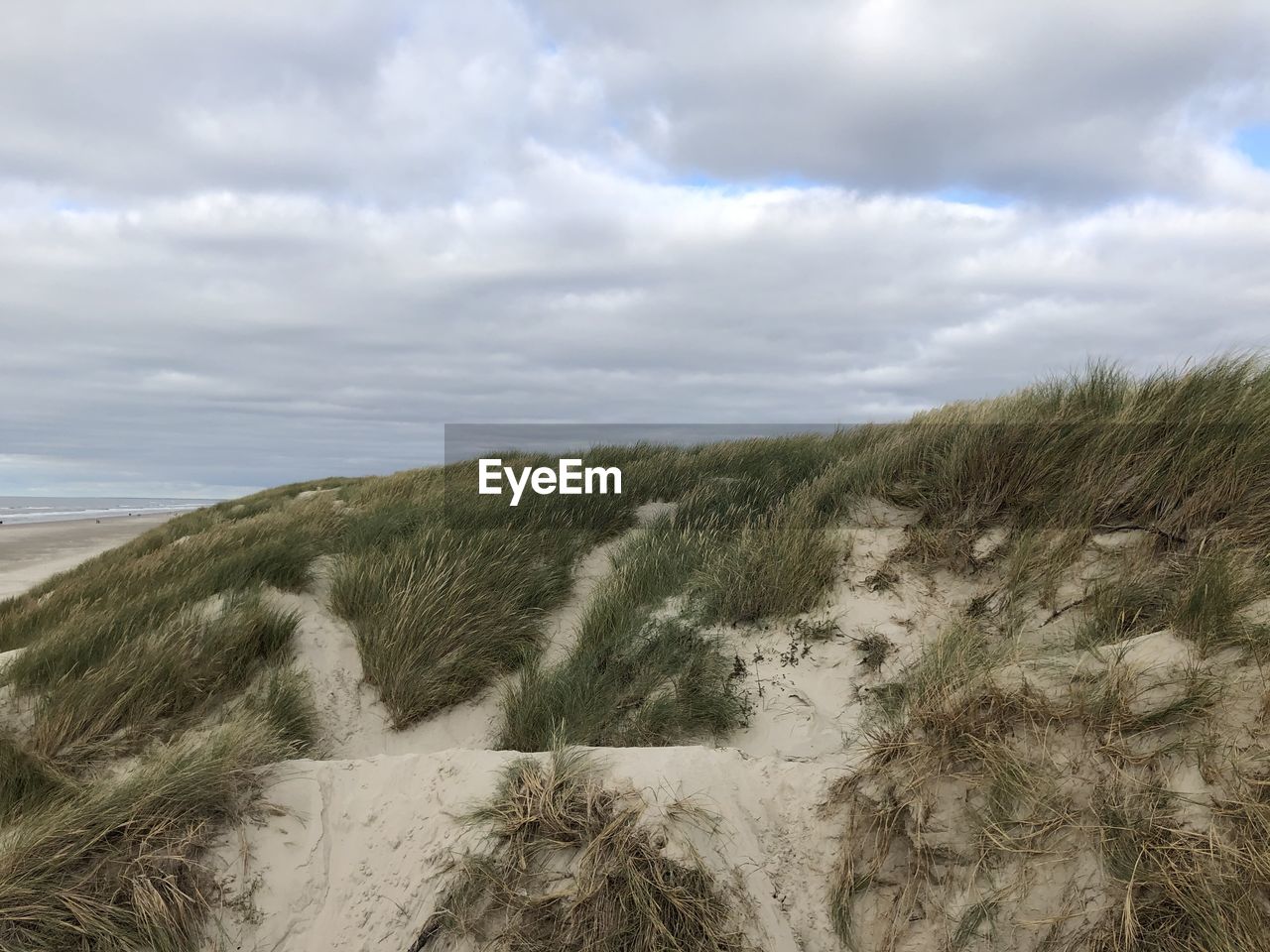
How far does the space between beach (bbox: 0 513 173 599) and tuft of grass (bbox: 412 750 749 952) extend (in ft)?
48.5

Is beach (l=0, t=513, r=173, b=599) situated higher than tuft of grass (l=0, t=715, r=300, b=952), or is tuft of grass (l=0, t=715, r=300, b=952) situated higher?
tuft of grass (l=0, t=715, r=300, b=952)

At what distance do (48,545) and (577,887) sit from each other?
96.0 feet

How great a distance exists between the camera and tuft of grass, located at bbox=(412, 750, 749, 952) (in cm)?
309

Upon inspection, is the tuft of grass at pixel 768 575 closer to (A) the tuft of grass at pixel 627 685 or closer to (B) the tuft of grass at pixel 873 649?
(A) the tuft of grass at pixel 627 685

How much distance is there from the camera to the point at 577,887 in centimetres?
319

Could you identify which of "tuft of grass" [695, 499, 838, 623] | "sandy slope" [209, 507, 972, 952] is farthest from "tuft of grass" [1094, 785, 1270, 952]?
"tuft of grass" [695, 499, 838, 623]

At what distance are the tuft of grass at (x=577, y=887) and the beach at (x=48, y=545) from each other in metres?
14.8

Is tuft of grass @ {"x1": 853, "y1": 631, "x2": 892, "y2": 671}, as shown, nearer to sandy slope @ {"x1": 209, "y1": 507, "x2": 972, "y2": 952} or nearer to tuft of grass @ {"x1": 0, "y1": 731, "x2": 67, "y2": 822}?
sandy slope @ {"x1": 209, "y1": 507, "x2": 972, "y2": 952}

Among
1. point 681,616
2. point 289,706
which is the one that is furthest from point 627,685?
point 289,706

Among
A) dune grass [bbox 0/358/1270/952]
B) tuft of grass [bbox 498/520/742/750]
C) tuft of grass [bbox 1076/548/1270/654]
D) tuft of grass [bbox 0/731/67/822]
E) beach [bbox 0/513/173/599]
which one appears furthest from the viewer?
beach [bbox 0/513/173/599]

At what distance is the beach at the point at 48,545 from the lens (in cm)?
1675

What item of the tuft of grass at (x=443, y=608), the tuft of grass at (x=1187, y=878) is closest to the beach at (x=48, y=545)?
the tuft of grass at (x=443, y=608)

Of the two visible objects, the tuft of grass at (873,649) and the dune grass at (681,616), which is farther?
the tuft of grass at (873,649)

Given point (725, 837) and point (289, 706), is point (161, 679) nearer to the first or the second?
point (289, 706)
